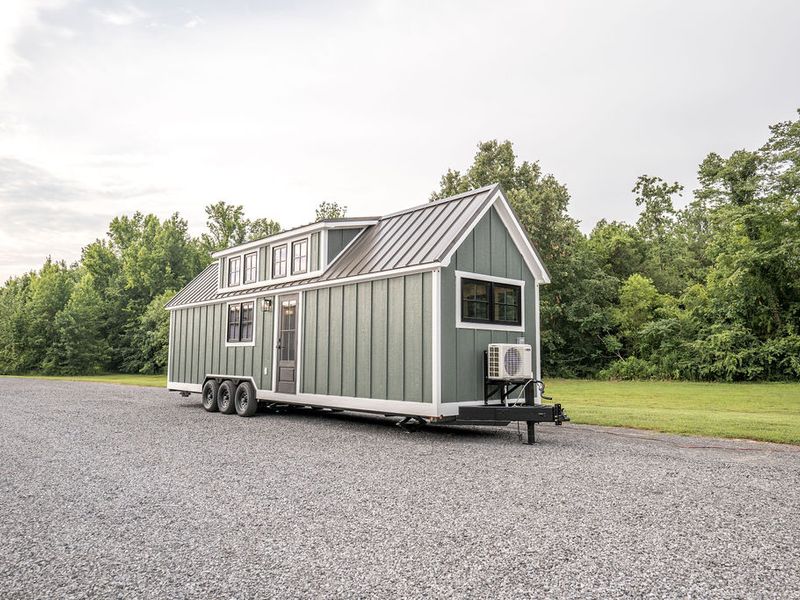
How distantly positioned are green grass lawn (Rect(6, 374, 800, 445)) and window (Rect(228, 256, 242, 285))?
987 cm

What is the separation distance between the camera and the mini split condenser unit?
9906mm

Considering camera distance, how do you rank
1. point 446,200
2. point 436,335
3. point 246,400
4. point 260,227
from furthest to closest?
point 260,227 < point 246,400 < point 446,200 < point 436,335

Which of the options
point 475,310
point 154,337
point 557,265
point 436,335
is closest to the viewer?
point 436,335

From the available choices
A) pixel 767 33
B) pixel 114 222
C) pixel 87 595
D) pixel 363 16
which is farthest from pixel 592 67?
pixel 114 222

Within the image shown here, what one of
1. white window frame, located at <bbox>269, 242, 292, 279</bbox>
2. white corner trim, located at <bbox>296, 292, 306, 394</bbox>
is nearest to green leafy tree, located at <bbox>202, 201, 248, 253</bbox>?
white window frame, located at <bbox>269, 242, 292, 279</bbox>

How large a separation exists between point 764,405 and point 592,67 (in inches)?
440

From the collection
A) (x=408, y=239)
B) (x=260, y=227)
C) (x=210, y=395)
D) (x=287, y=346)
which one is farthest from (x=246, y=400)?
(x=260, y=227)

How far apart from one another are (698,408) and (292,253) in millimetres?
11714

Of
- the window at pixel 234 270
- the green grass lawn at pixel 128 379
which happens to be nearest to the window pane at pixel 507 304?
the window at pixel 234 270

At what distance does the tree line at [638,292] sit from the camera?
973 inches

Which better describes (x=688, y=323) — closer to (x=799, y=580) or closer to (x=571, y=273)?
(x=571, y=273)

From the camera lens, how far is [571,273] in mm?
29844

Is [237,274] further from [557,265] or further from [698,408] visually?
[557,265]

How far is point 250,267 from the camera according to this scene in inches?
606
